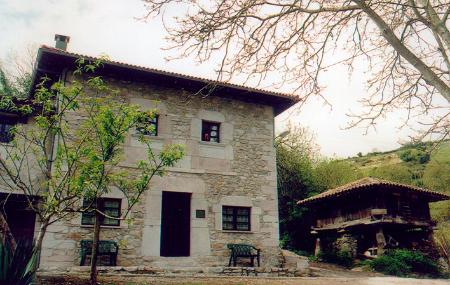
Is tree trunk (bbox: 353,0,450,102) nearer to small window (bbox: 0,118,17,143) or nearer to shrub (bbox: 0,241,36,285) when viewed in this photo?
shrub (bbox: 0,241,36,285)

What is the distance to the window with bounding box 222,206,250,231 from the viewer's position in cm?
1166

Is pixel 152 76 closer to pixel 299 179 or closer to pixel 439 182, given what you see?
pixel 299 179

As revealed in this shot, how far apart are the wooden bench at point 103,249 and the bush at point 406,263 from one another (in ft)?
31.8

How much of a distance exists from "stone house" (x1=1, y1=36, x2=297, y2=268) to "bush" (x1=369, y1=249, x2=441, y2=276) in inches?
198

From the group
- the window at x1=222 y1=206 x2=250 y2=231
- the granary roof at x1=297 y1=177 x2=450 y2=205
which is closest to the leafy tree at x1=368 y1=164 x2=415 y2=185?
the granary roof at x1=297 y1=177 x2=450 y2=205

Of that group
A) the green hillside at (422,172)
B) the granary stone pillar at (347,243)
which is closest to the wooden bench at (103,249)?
the granary stone pillar at (347,243)

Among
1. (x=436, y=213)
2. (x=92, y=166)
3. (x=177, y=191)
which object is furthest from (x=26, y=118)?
(x=436, y=213)

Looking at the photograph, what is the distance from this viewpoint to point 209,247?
11094 mm

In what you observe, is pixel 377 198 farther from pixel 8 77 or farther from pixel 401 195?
pixel 8 77

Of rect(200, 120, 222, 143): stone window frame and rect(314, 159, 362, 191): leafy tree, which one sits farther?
rect(314, 159, 362, 191): leafy tree

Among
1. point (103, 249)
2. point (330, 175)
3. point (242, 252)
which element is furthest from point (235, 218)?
point (330, 175)

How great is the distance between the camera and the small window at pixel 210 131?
40.2 ft

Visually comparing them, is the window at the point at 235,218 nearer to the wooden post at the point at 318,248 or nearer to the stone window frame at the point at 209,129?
the stone window frame at the point at 209,129

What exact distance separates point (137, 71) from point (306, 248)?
1317 cm
